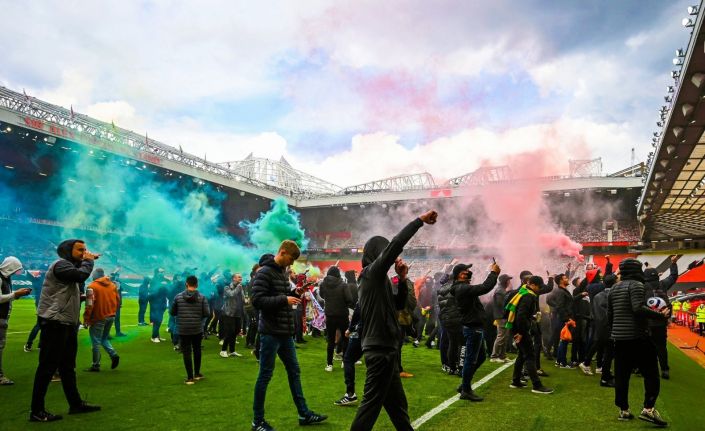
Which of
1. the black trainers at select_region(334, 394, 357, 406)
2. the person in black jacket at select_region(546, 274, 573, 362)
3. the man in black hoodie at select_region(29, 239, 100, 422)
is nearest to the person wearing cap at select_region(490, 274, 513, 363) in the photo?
the person in black jacket at select_region(546, 274, 573, 362)

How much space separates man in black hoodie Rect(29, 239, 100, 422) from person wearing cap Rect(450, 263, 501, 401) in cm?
449

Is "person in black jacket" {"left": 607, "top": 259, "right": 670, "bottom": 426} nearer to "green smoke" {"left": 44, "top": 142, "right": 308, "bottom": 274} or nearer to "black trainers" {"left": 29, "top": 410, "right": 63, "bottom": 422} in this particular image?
"black trainers" {"left": 29, "top": 410, "right": 63, "bottom": 422}

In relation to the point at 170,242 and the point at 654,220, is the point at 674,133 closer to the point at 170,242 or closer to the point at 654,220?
the point at 654,220

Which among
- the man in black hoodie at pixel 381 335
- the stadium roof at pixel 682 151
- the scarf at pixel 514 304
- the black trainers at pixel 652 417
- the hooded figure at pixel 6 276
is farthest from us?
the stadium roof at pixel 682 151

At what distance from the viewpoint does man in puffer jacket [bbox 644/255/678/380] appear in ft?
25.3

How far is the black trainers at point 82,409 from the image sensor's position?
5186mm

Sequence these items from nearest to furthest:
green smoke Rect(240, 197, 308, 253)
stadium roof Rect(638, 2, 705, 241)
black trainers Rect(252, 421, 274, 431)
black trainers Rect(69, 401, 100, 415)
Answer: black trainers Rect(252, 421, 274, 431) < black trainers Rect(69, 401, 100, 415) < stadium roof Rect(638, 2, 705, 241) < green smoke Rect(240, 197, 308, 253)

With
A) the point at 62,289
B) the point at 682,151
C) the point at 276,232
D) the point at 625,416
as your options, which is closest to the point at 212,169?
the point at 276,232

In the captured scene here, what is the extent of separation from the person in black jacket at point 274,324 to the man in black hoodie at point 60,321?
6.32 ft

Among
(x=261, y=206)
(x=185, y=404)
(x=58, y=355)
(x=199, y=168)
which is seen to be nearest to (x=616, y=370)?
(x=185, y=404)

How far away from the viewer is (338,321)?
785cm

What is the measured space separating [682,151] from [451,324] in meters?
12.1

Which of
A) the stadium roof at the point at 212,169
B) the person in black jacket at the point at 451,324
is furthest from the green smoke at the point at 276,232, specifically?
the person in black jacket at the point at 451,324

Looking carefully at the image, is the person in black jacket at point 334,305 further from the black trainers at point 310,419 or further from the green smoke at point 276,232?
the green smoke at point 276,232
